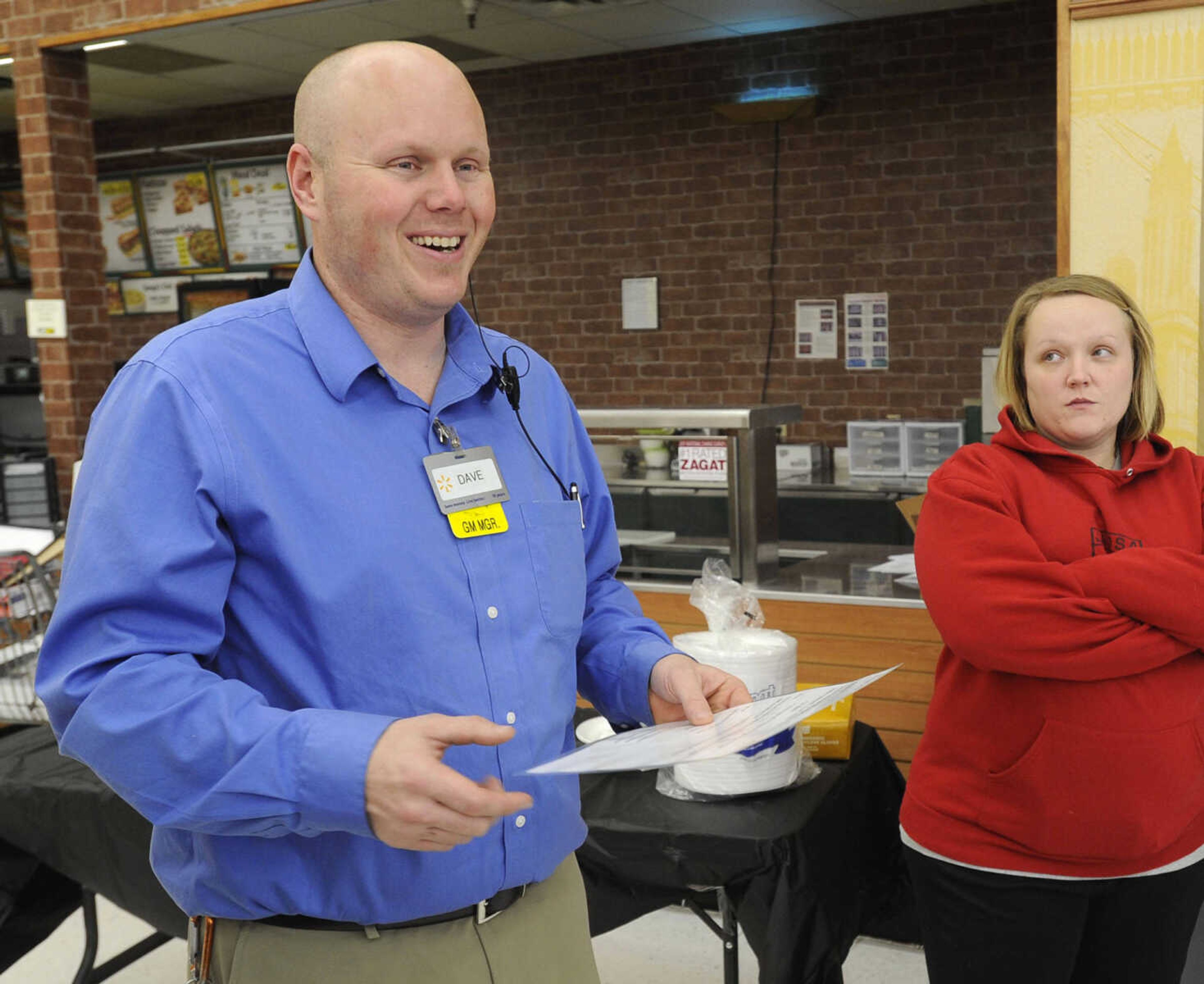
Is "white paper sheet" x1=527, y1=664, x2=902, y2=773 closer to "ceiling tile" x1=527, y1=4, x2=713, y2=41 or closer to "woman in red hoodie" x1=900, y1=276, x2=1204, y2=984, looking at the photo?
"woman in red hoodie" x1=900, y1=276, x2=1204, y2=984

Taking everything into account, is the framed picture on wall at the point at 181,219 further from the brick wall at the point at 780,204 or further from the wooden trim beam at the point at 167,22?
the wooden trim beam at the point at 167,22

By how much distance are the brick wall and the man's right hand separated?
5.50 metres

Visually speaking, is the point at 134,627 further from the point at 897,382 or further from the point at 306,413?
the point at 897,382

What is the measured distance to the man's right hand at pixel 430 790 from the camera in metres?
0.91

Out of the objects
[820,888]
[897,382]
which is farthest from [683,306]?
[820,888]

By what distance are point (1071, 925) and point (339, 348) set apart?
4.18ft

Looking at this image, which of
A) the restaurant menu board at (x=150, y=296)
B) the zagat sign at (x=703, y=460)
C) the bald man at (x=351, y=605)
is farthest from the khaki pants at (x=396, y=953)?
the restaurant menu board at (x=150, y=296)

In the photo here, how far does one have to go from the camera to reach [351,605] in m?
1.09

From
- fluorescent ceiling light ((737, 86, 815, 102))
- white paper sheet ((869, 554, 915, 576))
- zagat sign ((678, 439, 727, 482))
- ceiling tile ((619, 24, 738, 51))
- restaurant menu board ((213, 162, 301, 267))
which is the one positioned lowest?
white paper sheet ((869, 554, 915, 576))

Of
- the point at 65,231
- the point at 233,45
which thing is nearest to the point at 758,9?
the point at 233,45

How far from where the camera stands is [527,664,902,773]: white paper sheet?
0.96 m

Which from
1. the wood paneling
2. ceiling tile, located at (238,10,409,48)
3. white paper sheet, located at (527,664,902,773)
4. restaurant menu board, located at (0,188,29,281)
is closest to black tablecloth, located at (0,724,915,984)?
the wood paneling

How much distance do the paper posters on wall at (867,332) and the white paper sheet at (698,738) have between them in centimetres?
531

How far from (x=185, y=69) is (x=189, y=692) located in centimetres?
655
